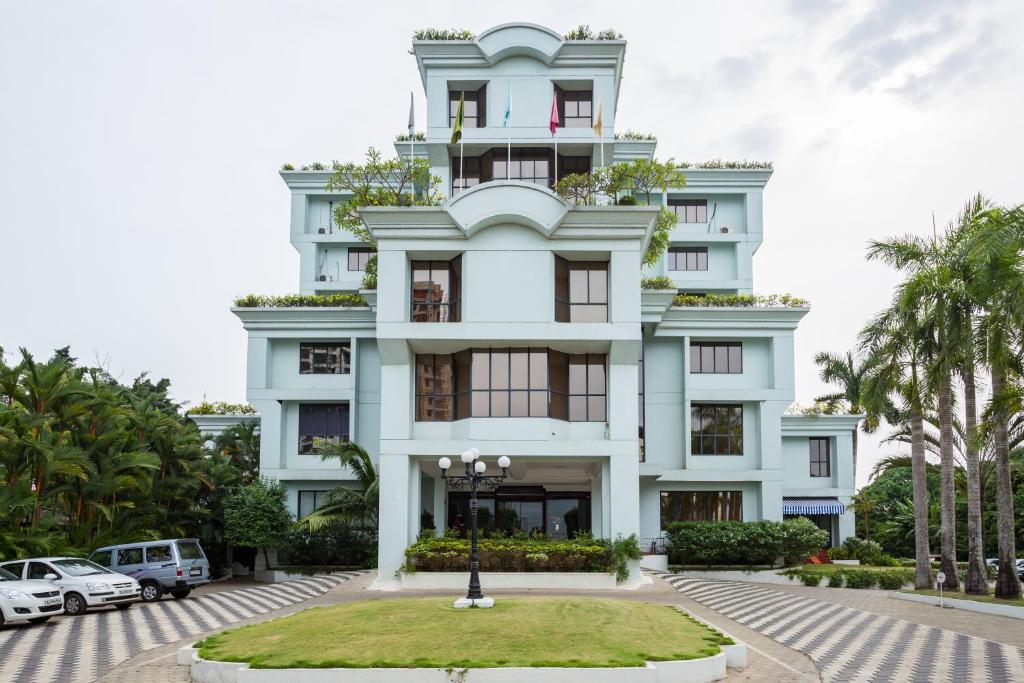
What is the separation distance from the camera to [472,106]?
39.2 meters

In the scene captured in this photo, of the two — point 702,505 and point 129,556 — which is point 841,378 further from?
point 129,556

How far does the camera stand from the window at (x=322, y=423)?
38.4m

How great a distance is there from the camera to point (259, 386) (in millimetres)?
37969

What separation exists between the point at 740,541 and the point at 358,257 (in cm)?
2240

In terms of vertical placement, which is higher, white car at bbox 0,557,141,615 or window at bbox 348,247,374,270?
window at bbox 348,247,374,270

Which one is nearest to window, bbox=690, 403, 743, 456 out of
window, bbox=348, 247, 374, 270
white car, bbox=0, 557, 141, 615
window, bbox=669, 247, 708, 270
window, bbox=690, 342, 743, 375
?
window, bbox=690, 342, 743, 375

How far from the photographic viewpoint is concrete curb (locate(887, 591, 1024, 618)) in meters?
24.4

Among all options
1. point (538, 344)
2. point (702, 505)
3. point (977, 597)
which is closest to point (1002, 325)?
point (977, 597)

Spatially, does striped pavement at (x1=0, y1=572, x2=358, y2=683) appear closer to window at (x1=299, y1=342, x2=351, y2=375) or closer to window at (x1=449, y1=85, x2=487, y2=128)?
window at (x1=299, y1=342, x2=351, y2=375)

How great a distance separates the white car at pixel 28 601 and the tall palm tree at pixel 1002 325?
72.1 ft

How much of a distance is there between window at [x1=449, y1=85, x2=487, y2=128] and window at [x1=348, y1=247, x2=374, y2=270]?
34.6ft

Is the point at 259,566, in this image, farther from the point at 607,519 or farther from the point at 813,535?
the point at 813,535

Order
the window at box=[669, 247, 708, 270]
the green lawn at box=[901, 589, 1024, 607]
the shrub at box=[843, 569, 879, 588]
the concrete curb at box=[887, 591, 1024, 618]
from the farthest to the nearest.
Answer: the window at box=[669, 247, 708, 270]
the shrub at box=[843, 569, 879, 588]
the green lawn at box=[901, 589, 1024, 607]
the concrete curb at box=[887, 591, 1024, 618]

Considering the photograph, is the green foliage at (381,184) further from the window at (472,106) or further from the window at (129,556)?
the window at (129,556)
